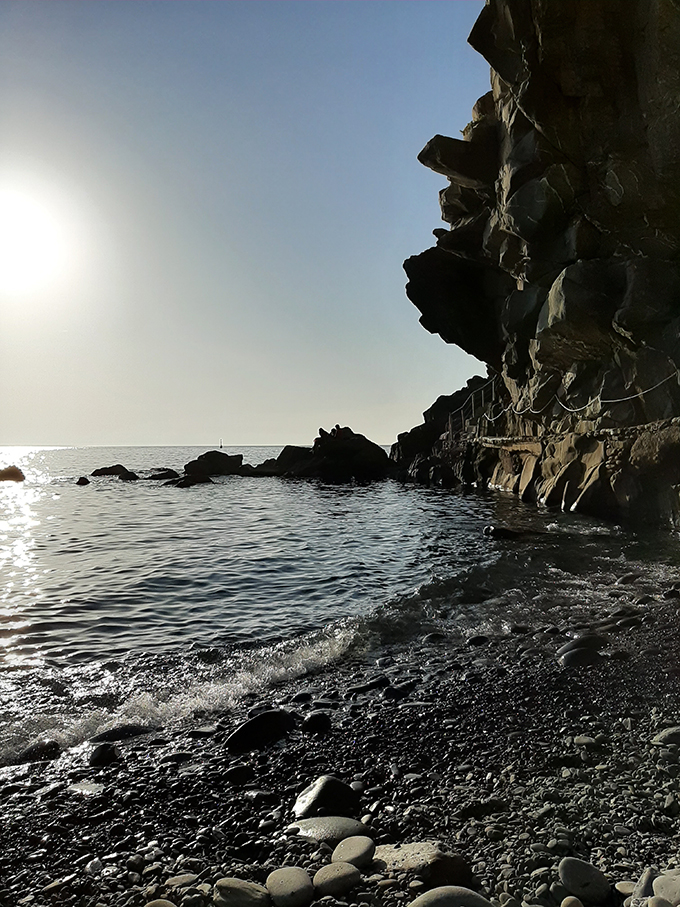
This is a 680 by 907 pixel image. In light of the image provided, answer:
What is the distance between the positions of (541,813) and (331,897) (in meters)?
1.68

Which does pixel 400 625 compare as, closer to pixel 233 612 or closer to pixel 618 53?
pixel 233 612

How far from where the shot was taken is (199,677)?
25.2ft

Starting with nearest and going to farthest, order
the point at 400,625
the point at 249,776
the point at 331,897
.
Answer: the point at 331,897
the point at 249,776
the point at 400,625

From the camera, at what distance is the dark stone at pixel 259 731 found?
5496 mm

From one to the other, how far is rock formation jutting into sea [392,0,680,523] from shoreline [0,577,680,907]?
15.2 metres

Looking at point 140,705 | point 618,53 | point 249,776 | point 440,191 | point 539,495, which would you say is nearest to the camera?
point 249,776

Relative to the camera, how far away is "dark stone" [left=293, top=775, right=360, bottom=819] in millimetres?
4230

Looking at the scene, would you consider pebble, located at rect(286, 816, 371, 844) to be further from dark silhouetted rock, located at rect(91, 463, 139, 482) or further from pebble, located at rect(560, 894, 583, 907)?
dark silhouetted rock, located at rect(91, 463, 139, 482)

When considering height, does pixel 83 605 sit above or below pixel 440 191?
below

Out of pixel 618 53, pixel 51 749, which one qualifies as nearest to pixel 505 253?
pixel 618 53

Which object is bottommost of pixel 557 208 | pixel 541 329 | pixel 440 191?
pixel 541 329

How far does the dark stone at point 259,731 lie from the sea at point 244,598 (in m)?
1.03

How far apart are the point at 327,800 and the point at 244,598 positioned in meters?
8.23

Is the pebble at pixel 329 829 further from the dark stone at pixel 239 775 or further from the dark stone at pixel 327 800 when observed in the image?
the dark stone at pixel 239 775
